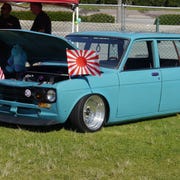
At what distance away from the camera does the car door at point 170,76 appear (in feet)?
27.1

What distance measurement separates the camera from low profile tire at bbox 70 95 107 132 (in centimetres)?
717

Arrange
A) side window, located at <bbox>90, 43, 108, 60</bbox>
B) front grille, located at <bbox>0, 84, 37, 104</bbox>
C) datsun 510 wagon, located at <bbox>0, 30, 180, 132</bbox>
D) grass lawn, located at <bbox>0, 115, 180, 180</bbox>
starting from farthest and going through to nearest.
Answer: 1. side window, located at <bbox>90, 43, 108, 60</bbox>
2. front grille, located at <bbox>0, 84, 37, 104</bbox>
3. datsun 510 wagon, located at <bbox>0, 30, 180, 132</bbox>
4. grass lawn, located at <bbox>0, 115, 180, 180</bbox>

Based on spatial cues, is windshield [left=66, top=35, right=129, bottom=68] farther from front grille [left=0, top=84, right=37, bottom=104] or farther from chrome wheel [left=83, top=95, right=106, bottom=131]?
front grille [left=0, top=84, right=37, bottom=104]

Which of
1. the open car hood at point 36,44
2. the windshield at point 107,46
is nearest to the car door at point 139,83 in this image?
the windshield at point 107,46

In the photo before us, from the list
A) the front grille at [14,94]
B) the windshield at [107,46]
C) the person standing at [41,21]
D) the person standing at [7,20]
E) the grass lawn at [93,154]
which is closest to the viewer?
the grass lawn at [93,154]

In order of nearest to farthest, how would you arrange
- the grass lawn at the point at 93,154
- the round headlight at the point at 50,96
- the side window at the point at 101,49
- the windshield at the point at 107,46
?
1. the grass lawn at the point at 93,154
2. the round headlight at the point at 50,96
3. the windshield at the point at 107,46
4. the side window at the point at 101,49

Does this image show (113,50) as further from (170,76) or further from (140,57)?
(170,76)

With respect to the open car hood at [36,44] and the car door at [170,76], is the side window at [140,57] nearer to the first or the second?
the car door at [170,76]

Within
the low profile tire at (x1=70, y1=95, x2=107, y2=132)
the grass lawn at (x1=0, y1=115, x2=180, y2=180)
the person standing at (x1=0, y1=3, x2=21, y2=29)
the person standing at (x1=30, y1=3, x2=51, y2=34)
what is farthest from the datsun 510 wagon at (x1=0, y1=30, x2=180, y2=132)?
the person standing at (x1=0, y1=3, x2=21, y2=29)

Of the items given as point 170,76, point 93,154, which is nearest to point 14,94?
point 93,154

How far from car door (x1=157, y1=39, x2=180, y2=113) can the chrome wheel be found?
1.18m

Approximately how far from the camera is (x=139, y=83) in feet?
25.7

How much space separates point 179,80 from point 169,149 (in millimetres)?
2152

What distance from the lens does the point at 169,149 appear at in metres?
6.54
